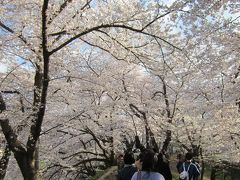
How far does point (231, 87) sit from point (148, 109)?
362 cm

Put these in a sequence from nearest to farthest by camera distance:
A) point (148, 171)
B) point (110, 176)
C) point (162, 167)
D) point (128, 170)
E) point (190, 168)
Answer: point (148, 171) < point (128, 170) < point (162, 167) < point (190, 168) < point (110, 176)

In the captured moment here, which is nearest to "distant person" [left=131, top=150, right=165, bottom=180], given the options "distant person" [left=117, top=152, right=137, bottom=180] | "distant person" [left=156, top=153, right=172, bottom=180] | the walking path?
"distant person" [left=117, top=152, right=137, bottom=180]

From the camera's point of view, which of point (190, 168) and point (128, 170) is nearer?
point (128, 170)

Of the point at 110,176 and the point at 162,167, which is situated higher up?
the point at 162,167

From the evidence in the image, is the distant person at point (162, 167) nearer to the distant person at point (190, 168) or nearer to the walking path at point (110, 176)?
the distant person at point (190, 168)

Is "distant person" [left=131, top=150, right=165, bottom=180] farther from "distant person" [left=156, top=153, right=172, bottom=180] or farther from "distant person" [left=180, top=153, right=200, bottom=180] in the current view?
"distant person" [left=180, top=153, right=200, bottom=180]

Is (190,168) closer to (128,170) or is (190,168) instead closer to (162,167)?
(162,167)

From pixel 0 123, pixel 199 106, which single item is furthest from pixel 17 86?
pixel 199 106

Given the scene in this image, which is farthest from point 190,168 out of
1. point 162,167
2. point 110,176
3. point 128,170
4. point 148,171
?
point 110,176

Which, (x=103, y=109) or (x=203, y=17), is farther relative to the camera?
(x=103, y=109)

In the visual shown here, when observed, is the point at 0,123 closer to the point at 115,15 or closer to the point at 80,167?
the point at 115,15

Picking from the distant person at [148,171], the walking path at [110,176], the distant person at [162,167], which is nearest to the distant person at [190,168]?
the distant person at [162,167]

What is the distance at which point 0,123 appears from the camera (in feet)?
26.2

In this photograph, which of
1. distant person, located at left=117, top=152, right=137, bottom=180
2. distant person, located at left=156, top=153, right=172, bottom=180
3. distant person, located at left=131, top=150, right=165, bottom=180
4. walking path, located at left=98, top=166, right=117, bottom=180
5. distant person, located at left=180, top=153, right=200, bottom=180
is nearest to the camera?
distant person, located at left=131, top=150, right=165, bottom=180
